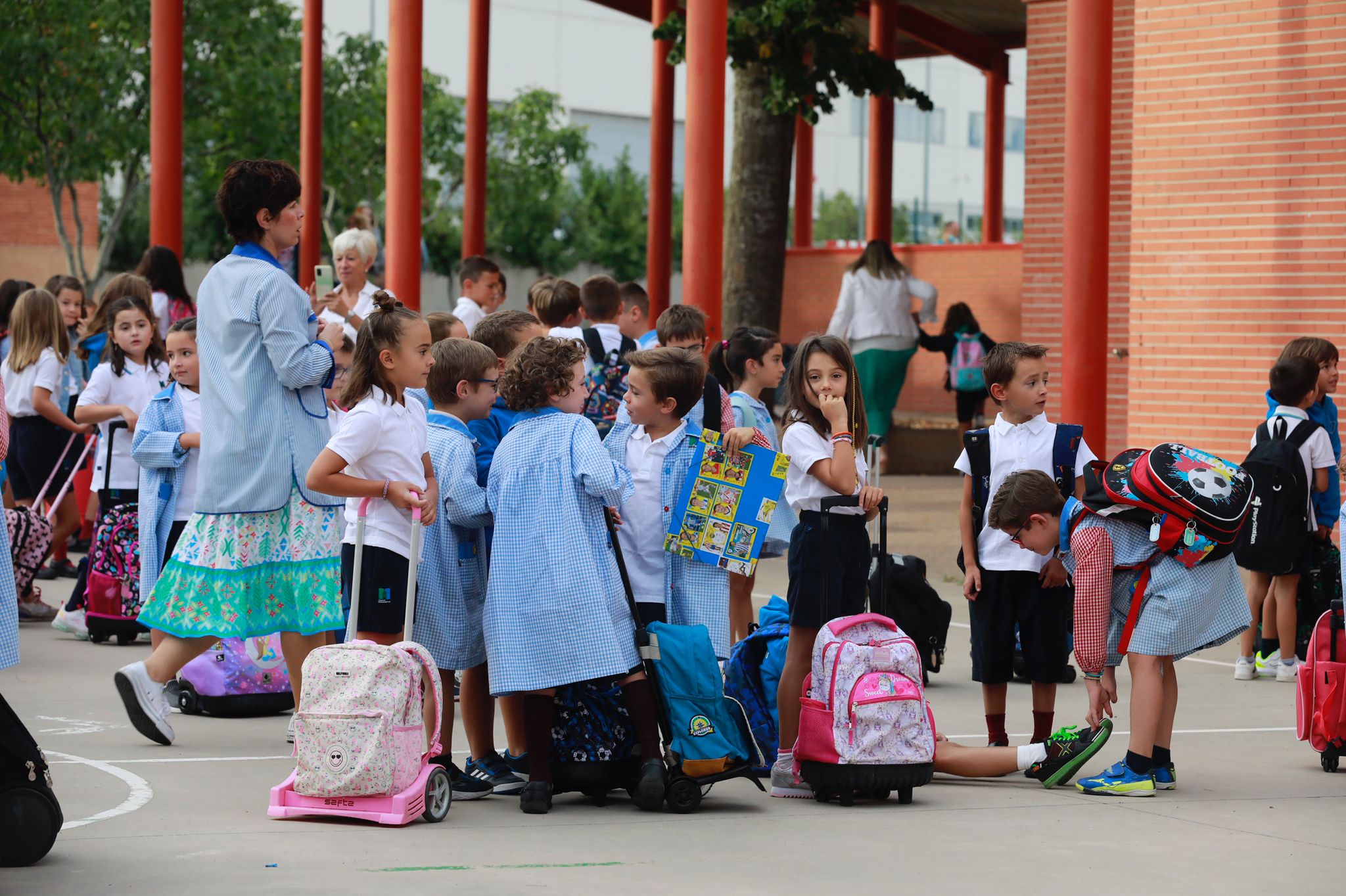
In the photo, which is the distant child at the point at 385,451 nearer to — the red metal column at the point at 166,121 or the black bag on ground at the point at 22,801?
the black bag on ground at the point at 22,801

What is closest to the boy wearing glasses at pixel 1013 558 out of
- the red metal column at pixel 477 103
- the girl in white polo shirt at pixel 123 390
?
the girl in white polo shirt at pixel 123 390

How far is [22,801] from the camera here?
15.5ft

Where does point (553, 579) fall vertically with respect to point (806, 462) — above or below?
below

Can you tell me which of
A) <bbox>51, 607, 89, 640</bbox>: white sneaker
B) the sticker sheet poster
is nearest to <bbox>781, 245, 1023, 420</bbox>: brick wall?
<bbox>51, 607, 89, 640</bbox>: white sneaker

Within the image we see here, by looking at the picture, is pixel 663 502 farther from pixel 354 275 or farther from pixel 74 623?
pixel 74 623

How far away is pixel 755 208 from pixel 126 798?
1285cm

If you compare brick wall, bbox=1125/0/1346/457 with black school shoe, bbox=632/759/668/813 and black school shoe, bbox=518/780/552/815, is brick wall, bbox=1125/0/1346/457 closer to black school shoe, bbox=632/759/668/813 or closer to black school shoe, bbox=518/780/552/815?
black school shoe, bbox=632/759/668/813

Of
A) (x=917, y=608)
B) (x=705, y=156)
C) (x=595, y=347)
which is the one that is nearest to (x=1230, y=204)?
(x=705, y=156)

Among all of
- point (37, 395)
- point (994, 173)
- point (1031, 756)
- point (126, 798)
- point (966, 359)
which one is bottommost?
point (126, 798)

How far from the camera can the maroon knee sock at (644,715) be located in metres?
5.65

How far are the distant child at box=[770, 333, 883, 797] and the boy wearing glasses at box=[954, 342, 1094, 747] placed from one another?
23.8 inches

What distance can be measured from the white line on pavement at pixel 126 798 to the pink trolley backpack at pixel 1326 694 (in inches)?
164

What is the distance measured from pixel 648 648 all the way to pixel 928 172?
6969 centimetres

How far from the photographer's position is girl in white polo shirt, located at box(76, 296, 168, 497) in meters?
9.31
